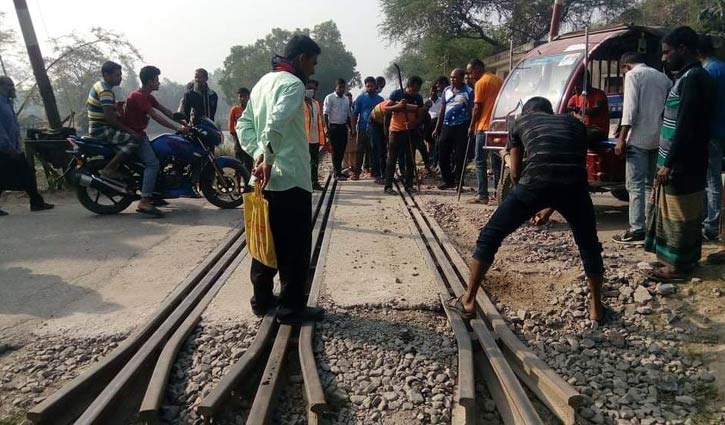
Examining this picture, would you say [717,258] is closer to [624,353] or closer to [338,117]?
[624,353]

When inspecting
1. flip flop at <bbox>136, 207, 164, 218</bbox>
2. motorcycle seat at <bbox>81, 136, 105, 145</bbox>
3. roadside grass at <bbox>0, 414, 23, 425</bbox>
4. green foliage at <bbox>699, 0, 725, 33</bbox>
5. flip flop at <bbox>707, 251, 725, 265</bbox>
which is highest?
green foliage at <bbox>699, 0, 725, 33</bbox>

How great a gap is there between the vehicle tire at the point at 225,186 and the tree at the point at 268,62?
223 feet

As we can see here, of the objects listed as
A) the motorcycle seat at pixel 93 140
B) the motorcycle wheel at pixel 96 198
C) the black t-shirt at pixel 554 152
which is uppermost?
the motorcycle seat at pixel 93 140

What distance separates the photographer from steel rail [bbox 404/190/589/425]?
2.59 meters

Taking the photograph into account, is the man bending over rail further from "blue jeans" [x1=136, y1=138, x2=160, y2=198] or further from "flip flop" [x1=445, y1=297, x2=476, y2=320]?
"blue jeans" [x1=136, y1=138, x2=160, y2=198]

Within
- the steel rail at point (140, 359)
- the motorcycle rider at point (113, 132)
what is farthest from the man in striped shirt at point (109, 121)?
the steel rail at point (140, 359)

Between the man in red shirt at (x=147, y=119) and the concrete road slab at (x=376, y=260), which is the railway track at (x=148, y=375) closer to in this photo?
the concrete road slab at (x=376, y=260)

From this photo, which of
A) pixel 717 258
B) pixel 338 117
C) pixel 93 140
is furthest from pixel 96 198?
pixel 717 258

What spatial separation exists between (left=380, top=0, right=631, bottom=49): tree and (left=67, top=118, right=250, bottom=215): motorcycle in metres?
24.2

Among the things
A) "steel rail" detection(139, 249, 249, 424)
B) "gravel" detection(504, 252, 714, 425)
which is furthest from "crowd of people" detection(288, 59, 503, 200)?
"gravel" detection(504, 252, 714, 425)

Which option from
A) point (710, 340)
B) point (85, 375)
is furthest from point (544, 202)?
point (85, 375)

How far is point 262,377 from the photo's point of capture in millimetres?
2926

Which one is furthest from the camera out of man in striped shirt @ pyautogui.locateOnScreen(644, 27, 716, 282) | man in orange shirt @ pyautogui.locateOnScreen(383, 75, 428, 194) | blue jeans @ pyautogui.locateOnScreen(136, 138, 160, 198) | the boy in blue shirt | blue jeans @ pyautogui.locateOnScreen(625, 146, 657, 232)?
the boy in blue shirt

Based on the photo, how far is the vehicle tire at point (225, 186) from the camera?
7.35m
